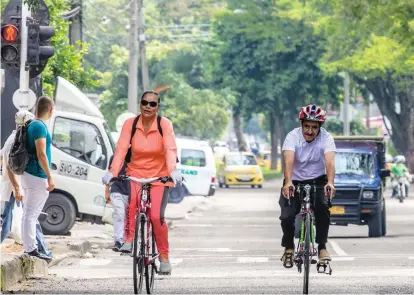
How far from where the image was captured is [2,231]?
17234mm

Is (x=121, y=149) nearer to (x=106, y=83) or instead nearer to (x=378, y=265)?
(x=378, y=265)

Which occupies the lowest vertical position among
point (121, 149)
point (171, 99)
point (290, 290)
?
point (290, 290)

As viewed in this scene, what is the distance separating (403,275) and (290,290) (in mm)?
2357

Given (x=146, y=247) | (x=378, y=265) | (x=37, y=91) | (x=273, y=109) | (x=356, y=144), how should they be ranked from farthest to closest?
1. (x=273, y=109)
2. (x=356, y=144)
3. (x=37, y=91)
4. (x=378, y=265)
5. (x=146, y=247)

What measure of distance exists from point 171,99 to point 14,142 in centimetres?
5978

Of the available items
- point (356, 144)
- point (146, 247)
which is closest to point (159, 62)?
point (356, 144)

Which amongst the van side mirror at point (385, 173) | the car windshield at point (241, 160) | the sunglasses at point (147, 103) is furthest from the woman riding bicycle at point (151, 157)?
the car windshield at point (241, 160)

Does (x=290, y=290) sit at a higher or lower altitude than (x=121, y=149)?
lower

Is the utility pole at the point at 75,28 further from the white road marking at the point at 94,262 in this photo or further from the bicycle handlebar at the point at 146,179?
the bicycle handlebar at the point at 146,179

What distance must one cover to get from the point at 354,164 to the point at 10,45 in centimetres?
1032

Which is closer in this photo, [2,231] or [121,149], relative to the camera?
[121,149]

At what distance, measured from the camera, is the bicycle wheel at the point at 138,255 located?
12820mm

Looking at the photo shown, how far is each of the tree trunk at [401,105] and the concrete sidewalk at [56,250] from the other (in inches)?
1287

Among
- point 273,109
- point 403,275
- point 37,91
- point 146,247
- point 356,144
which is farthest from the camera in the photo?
point 273,109
